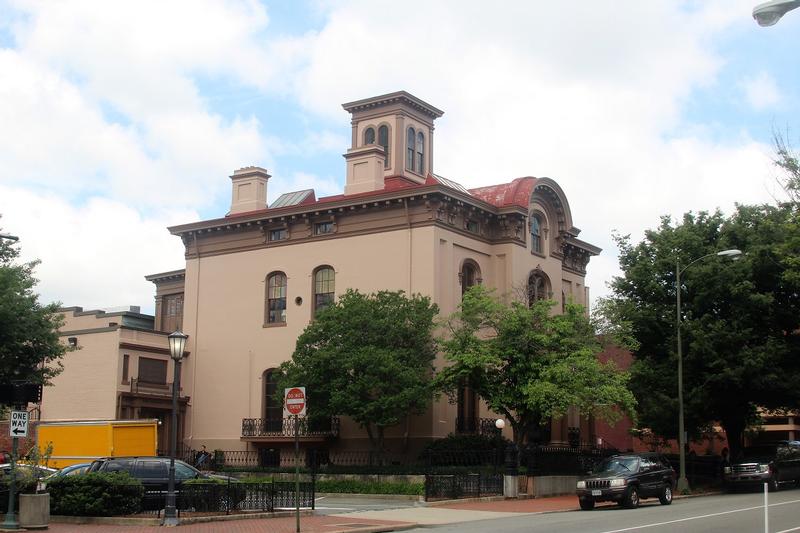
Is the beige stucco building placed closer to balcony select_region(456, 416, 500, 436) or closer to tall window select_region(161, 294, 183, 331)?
balcony select_region(456, 416, 500, 436)

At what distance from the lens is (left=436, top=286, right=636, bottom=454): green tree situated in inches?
1373

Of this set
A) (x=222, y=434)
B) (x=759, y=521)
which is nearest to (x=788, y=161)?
(x=759, y=521)

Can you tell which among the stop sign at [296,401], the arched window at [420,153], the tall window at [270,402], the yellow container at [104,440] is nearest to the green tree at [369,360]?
the tall window at [270,402]

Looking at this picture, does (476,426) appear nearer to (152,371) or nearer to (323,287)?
(323,287)

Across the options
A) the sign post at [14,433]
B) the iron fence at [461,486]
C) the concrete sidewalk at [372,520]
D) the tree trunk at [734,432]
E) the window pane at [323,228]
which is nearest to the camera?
the sign post at [14,433]

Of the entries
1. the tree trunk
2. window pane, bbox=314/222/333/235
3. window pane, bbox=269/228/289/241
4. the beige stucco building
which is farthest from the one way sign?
the tree trunk

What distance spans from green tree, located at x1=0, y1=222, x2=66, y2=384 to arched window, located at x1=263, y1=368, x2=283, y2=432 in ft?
55.7

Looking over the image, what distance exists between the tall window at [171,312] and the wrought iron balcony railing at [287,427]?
12759mm

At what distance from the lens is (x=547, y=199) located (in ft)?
155

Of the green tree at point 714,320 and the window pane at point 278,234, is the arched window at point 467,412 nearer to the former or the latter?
the green tree at point 714,320

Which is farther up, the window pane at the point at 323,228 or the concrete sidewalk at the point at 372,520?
the window pane at the point at 323,228

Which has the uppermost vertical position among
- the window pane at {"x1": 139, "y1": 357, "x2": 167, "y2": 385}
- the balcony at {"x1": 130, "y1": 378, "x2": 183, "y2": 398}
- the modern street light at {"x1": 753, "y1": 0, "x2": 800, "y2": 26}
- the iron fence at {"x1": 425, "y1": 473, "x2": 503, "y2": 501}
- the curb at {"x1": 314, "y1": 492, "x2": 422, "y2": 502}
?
the modern street light at {"x1": 753, "y1": 0, "x2": 800, "y2": 26}

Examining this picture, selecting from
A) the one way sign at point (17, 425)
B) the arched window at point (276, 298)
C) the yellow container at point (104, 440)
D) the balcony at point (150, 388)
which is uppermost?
the arched window at point (276, 298)

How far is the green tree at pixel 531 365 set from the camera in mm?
34875
